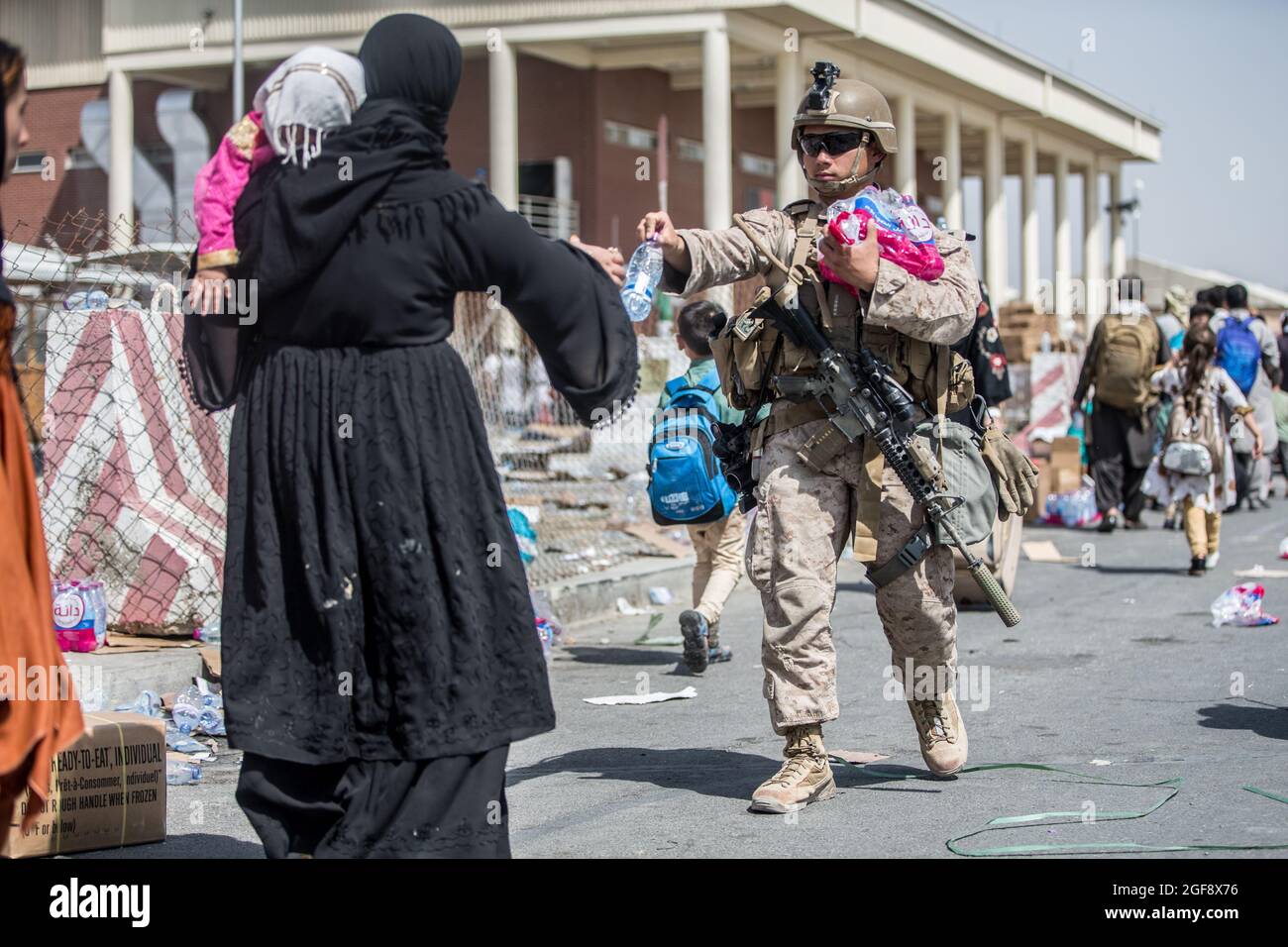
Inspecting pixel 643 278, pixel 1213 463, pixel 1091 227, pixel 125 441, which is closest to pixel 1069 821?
pixel 643 278

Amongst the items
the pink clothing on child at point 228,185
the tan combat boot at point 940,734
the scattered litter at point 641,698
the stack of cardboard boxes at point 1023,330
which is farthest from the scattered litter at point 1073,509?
the pink clothing on child at point 228,185

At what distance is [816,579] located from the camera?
5.28m

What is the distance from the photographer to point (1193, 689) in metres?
7.49

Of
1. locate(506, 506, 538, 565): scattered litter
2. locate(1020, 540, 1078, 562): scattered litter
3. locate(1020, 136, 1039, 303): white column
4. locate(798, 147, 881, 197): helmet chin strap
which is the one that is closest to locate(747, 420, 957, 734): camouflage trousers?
locate(798, 147, 881, 197): helmet chin strap

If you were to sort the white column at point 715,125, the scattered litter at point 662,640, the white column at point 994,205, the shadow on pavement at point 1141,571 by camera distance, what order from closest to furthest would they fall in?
the scattered litter at point 662,640, the shadow on pavement at point 1141,571, the white column at point 715,125, the white column at point 994,205

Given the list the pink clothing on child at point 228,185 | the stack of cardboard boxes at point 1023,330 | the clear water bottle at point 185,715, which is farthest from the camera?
the stack of cardboard boxes at point 1023,330

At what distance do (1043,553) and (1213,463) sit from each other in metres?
2.13

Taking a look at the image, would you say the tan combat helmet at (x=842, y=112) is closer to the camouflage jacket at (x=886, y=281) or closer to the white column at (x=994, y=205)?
the camouflage jacket at (x=886, y=281)

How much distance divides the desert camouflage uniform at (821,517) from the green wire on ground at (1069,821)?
553 mm

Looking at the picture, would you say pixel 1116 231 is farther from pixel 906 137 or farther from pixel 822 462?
pixel 822 462

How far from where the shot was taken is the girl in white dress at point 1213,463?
11742 millimetres

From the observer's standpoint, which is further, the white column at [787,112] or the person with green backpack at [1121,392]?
the white column at [787,112]
